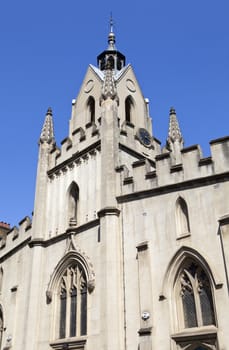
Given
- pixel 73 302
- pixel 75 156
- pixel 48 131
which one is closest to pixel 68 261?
pixel 73 302

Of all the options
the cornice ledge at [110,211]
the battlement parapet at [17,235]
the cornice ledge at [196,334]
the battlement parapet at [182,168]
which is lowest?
the cornice ledge at [196,334]

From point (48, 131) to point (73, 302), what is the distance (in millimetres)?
10167

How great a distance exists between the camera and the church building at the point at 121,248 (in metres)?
14.3

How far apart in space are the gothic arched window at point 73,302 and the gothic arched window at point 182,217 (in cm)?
480

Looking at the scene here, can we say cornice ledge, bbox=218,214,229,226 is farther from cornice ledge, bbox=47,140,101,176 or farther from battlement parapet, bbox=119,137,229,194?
cornice ledge, bbox=47,140,101,176

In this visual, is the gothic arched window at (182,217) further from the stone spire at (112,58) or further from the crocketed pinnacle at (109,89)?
the stone spire at (112,58)

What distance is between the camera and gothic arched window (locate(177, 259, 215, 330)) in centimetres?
1396

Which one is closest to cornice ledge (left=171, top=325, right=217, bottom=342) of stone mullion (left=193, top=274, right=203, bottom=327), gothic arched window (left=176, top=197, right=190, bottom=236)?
stone mullion (left=193, top=274, right=203, bottom=327)

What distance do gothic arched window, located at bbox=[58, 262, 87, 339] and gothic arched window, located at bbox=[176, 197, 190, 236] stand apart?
4.80 metres

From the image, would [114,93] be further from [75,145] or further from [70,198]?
[70,198]

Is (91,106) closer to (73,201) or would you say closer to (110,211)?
(73,201)

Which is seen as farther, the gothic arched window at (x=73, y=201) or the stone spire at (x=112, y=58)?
the stone spire at (x=112, y=58)

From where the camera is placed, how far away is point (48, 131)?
2353 cm

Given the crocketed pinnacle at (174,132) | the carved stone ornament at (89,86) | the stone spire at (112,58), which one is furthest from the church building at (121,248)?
the stone spire at (112,58)
